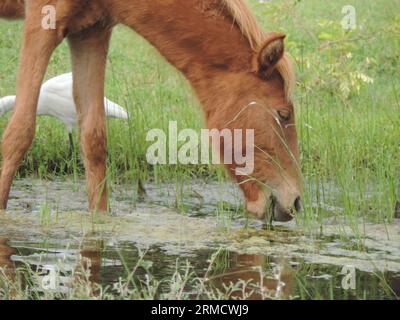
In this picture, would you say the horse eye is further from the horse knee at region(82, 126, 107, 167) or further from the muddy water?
the horse knee at region(82, 126, 107, 167)

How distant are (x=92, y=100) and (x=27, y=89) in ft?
2.22

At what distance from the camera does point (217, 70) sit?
6.55 metres

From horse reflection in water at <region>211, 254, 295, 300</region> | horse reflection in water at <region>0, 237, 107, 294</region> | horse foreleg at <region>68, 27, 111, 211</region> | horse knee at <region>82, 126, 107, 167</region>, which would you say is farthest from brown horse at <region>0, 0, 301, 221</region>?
horse reflection in water at <region>0, 237, 107, 294</region>

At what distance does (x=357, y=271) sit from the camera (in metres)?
5.26

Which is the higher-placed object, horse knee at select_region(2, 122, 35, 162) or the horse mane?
the horse mane

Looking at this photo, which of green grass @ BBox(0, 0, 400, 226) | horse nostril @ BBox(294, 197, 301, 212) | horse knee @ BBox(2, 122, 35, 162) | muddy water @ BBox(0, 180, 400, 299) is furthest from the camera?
green grass @ BBox(0, 0, 400, 226)

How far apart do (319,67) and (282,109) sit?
15.5ft

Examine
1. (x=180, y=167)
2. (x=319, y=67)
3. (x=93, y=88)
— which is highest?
(x=319, y=67)

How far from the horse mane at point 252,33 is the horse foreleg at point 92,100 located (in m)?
0.99

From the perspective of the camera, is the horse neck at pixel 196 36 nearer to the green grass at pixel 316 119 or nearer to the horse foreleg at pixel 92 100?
the green grass at pixel 316 119

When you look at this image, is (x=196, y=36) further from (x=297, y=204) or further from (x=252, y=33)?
(x=297, y=204)

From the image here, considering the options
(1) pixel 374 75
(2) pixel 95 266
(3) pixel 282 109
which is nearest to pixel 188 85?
(3) pixel 282 109

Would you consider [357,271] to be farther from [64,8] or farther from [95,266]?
[64,8]

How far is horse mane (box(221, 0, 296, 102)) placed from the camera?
21.1 feet
